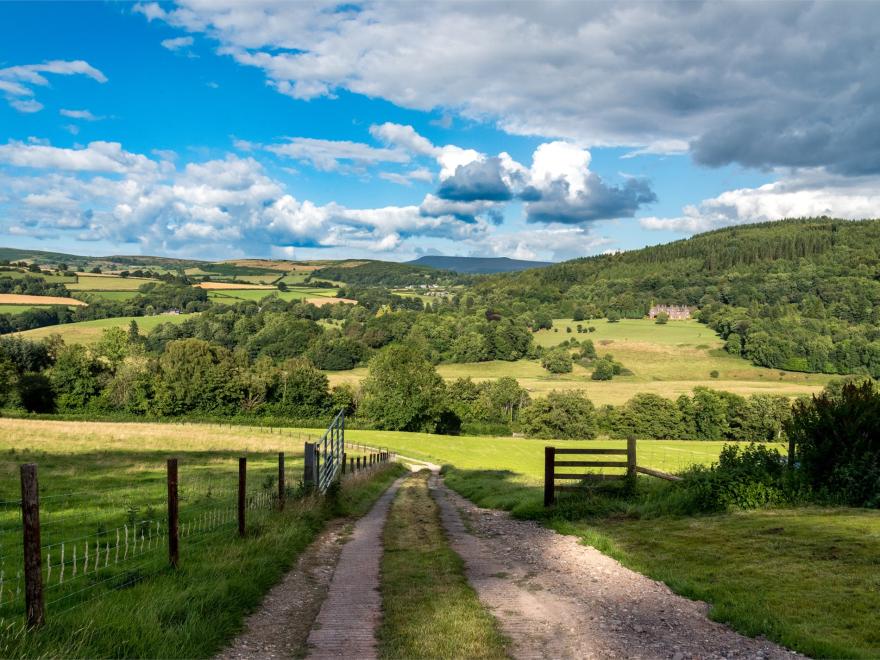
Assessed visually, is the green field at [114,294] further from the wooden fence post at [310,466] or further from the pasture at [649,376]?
the wooden fence post at [310,466]

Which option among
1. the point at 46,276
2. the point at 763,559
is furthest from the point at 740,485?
the point at 46,276

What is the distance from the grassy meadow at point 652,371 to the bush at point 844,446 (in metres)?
92.5

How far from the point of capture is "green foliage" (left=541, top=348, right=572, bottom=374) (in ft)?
493

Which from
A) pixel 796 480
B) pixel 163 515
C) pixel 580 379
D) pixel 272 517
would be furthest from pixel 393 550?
pixel 580 379

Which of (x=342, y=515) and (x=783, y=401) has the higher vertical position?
(x=342, y=515)

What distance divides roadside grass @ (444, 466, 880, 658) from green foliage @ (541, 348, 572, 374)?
136 meters

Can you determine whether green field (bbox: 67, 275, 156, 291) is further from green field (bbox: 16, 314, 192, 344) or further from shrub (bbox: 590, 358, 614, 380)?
shrub (bbox: 590, 358, 614, 380)

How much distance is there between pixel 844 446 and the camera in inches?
565

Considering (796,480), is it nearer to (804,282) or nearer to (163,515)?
(163,515)

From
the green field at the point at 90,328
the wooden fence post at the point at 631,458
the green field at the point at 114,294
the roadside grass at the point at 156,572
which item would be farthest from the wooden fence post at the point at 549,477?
the green field at the point at 114,294

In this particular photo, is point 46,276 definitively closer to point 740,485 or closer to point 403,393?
point 403,393

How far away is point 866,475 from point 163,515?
16546 millimetres

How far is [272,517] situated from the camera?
1287 centimetres

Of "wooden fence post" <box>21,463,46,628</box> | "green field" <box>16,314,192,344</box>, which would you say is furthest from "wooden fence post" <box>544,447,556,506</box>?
"green field" <box>16,314,192,344</box>
